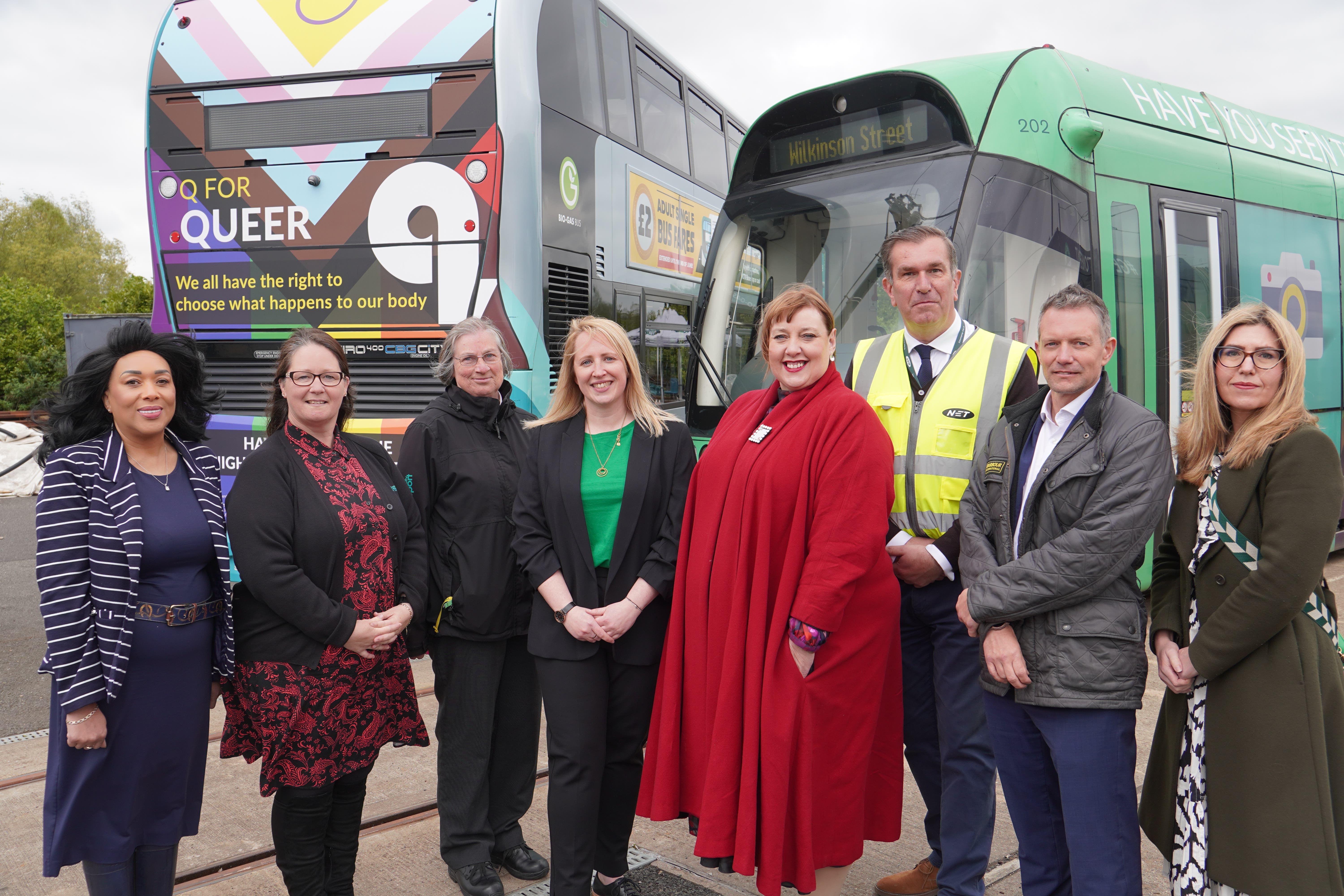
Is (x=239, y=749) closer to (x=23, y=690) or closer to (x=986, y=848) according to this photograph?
(x=986, y=848)

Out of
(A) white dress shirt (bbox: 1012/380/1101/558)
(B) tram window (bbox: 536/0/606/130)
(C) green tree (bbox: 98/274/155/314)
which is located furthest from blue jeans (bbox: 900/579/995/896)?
(C) green tree (bbox: 98/274/155/314)

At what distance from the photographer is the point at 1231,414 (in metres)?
2.34

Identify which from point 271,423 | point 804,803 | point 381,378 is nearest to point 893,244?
point 804,803

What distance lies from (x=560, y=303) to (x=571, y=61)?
6.00 feet

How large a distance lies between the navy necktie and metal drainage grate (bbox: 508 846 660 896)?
→ 1829 mm

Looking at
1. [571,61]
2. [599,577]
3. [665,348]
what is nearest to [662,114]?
[571,61]

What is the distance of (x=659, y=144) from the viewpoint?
8.59m

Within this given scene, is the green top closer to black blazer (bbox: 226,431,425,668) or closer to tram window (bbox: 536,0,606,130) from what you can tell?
black blazer (bbox: 226,431,425,668)

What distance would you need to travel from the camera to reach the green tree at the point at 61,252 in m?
44.7

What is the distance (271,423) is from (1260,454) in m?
2.78

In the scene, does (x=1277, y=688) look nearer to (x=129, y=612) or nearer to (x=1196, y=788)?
(x=1196, y=788)

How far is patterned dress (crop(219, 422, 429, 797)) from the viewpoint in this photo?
2.70 m

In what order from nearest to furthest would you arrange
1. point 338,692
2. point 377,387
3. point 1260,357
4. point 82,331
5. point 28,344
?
point 1260,357, point 338,692, point 377,387, point 82,331, point 28,344

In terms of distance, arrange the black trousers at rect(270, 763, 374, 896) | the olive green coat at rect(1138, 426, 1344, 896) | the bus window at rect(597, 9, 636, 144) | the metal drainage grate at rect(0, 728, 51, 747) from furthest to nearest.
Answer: the bus window at rect(597, 9, 636, 144) → the metal drainage grate at rect(0, 728, 51, 747) → the black trousers at rect(270, 763, 374, 896) → the olive green coat at rect(1138, 426, 1344, 896)
